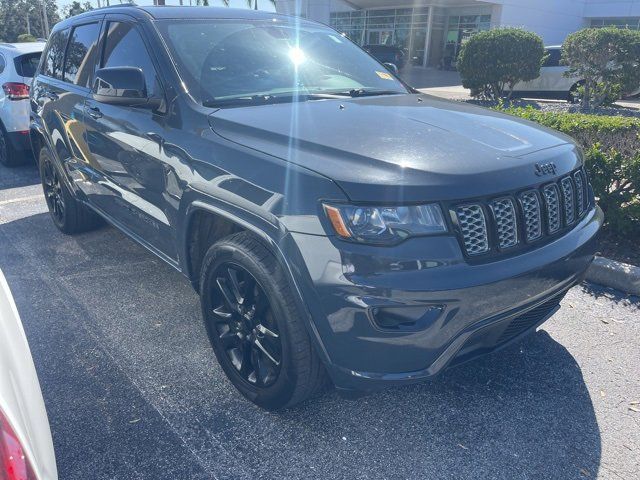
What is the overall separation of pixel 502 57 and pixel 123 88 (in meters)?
12.6

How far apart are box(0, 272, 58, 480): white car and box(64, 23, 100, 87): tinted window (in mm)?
2822

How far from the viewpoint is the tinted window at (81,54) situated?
152 inches

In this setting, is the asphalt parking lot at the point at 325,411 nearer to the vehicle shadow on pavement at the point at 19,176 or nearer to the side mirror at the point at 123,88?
the side mirror at the point at 123,88

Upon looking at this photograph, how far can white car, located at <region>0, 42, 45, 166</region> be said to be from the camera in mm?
7000

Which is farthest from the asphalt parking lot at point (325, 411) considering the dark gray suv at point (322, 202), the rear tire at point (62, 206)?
the rear tire at point (62, 206)

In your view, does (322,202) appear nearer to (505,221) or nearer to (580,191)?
(505,221)

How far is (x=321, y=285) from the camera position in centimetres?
201

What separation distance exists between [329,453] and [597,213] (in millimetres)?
1913

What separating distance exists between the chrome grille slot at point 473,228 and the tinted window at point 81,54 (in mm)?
3073

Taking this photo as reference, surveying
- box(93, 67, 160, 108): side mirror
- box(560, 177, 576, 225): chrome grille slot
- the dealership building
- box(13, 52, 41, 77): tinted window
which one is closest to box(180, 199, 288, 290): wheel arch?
box(93, 67, 160, 108): side mirror

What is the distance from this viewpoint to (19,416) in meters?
1.21

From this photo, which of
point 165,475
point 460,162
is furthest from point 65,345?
point 460,162

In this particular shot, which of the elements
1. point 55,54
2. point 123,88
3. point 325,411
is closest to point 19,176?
point 55,54

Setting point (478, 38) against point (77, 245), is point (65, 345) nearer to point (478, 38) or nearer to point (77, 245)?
point (77, 245)
